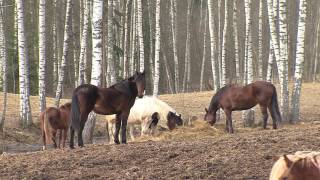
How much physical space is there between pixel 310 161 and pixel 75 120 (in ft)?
22.7

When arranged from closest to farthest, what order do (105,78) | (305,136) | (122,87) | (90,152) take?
(90,152)
(305,136)
(122,87)
(105,78)

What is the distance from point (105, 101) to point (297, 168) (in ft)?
23.0

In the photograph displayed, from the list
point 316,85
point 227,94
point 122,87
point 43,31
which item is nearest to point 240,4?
point 316,85

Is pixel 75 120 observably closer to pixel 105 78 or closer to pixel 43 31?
pixel 43 31

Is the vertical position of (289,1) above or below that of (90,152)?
above

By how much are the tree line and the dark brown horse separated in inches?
80.4

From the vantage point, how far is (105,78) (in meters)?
27.7

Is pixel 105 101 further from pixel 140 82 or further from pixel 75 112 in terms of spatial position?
pixel 140 82

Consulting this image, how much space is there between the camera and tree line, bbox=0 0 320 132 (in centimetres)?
1912

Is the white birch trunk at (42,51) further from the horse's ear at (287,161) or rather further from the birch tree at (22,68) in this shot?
the horse's ear at (287,161)

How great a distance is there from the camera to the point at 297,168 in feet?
16.5

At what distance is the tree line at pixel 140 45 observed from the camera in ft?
62.7

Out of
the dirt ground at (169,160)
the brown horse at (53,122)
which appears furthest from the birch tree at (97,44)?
the dirt ground at (169,160)

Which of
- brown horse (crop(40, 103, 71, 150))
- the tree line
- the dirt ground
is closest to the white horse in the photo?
the tree line
